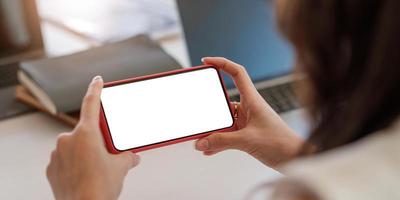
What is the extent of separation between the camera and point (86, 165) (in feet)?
2.39

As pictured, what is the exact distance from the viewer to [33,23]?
1.36 meters

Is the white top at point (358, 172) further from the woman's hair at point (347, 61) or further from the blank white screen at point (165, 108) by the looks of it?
the blank white screen at point (165, 108)

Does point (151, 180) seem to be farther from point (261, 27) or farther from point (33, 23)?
point (33, 23)

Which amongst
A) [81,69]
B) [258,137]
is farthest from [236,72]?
[81,69]

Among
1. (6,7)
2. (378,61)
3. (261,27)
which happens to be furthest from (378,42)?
(6,7)

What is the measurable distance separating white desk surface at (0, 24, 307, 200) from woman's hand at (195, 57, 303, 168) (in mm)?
36

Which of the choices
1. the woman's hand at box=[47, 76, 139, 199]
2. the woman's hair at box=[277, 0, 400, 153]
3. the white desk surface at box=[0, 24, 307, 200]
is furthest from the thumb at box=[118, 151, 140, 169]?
the woman's hair at box=[277, 0, 400, 153]

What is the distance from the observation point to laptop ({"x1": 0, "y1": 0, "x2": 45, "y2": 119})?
4.36ft

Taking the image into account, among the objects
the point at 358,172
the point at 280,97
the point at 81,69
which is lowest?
the point at 280,97

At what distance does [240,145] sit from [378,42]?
412 mm

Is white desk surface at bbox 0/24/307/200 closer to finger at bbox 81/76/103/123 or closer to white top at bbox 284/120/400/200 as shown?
finger at bbox 81/76/103/123

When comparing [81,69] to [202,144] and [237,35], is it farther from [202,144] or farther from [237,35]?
[202,144]

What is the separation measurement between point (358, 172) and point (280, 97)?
69cm

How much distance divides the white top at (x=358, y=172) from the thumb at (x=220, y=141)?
0.37 meters
